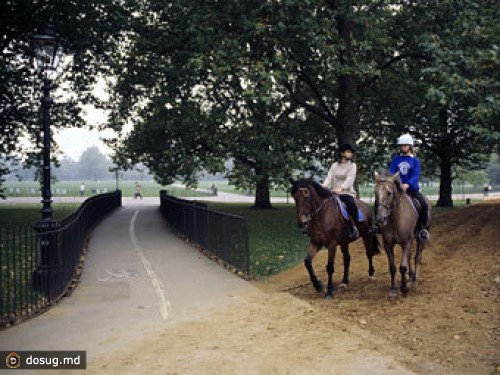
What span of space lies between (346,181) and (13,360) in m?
6.50

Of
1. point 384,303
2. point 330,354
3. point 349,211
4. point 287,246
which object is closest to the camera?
point 330,354

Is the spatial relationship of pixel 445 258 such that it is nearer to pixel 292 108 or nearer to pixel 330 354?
pixel 330 354

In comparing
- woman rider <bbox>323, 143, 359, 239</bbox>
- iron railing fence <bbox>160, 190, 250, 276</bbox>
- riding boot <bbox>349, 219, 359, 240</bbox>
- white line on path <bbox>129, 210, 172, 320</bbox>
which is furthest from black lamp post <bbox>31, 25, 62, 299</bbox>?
riding boot <bbox>349, 219, 359, 240</bbox>

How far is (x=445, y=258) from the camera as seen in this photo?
12.6 metres

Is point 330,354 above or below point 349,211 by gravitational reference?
below

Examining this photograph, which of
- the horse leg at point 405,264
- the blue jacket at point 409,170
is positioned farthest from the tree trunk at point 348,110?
the horse leg at point 405,264

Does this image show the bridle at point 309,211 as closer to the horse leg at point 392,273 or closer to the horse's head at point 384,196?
the horse's head at point 384,196

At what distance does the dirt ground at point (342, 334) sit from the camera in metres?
5.71

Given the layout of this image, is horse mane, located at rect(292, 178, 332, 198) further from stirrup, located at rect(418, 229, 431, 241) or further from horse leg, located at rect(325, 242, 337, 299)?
stirrup, located at rect(418, 229, 431, 241)

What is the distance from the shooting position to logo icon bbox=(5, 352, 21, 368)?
230 inches

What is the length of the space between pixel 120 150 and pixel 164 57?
14168 millimetres

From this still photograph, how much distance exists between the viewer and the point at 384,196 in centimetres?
861

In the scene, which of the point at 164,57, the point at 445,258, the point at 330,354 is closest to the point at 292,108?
the point at 164,57

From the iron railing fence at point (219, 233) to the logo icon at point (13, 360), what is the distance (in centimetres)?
591
